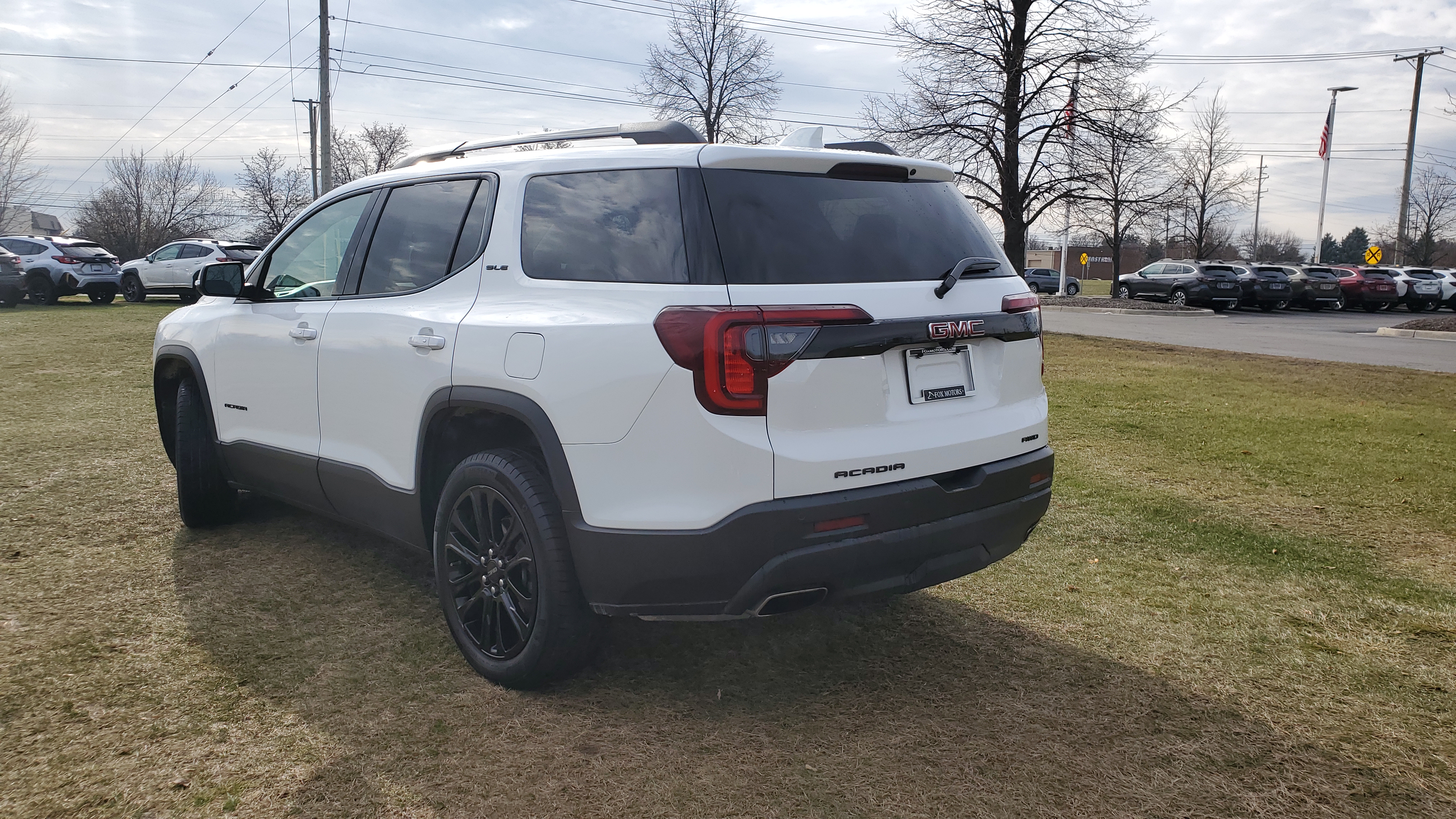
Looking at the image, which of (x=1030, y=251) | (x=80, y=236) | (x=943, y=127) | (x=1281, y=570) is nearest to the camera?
(x=1281, y=570)

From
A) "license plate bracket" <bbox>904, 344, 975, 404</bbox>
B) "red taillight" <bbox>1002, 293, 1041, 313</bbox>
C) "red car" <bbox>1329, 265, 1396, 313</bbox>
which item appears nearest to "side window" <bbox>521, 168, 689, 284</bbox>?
"license plate bracket" <bbox>904, 344, 975, 404</bbox>

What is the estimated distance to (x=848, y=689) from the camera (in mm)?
3436

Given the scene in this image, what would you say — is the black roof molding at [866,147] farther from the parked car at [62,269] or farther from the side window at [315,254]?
the parked car at [62,269]

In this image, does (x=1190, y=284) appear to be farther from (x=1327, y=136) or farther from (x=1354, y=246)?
(x=1354, y=246)

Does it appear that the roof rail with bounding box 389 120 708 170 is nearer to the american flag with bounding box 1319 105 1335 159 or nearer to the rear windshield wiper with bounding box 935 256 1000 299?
the rear windshield wiper with bounding box 935 256 1000 299

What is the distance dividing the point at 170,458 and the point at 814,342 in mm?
4090

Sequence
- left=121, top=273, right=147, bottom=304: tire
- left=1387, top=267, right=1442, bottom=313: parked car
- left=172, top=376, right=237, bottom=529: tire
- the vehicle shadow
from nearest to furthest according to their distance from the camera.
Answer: the vehicle shadow
left=172, top=376, right=237, bottom=529: tire
left=121, top=273, right=147, bottom=304: tire
left=1387, top=267, right=1442, bottom=313: parked car

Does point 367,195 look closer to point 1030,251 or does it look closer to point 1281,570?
point 1281,570

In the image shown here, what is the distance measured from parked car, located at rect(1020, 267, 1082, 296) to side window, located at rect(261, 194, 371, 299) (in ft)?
144

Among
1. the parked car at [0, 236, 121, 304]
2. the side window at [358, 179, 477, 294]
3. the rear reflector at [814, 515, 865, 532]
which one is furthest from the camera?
the parked car at [0, 236, 121, 304]

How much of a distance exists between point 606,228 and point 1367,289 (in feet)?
122

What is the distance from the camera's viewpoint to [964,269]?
3273 mm

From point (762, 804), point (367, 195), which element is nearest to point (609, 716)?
point (762, 804)

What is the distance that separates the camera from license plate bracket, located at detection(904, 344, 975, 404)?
3.10m
